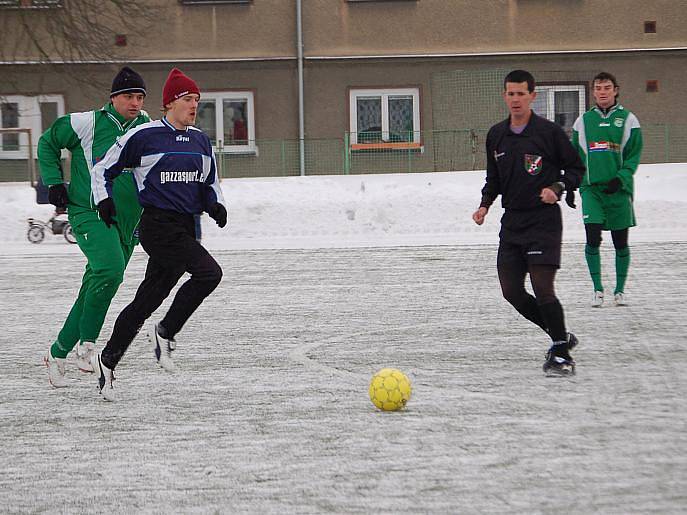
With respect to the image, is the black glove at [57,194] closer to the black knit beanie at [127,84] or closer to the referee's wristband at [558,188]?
the black knit beanie at [127,84]

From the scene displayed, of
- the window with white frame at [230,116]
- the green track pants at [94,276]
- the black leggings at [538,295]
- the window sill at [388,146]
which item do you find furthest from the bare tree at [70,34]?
the black leggings at [538,295]

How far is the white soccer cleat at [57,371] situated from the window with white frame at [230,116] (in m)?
25.5

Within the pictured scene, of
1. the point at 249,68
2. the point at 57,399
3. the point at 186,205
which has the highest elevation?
the point at 249,68

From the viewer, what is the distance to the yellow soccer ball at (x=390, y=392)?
7.09m

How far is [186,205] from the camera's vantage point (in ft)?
26.4

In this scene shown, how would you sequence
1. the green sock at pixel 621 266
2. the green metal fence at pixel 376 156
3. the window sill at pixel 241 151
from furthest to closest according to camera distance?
the window sill at pixel 241 151 < the green metal fence at pixel 376 156 < the green sock at pixel 621 266

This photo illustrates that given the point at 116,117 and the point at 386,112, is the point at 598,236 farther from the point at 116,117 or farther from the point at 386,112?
the point at 386,112

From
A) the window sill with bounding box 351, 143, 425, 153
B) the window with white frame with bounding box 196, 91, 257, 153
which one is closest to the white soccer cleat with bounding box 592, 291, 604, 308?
the window sill with bounding box 351, 143, 425, 153

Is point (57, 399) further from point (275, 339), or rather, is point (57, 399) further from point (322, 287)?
point (322, 287)

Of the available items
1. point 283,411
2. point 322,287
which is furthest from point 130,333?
point 322,287

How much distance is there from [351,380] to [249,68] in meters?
26.0

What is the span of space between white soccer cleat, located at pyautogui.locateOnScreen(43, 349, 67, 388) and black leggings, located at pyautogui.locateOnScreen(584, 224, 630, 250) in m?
5.46

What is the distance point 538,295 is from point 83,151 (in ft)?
9.92

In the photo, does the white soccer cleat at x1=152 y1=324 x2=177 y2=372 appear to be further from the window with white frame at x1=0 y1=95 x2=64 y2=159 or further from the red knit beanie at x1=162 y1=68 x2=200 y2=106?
the window with white frame at x1=0 y1=95 x2=64 y2=159
